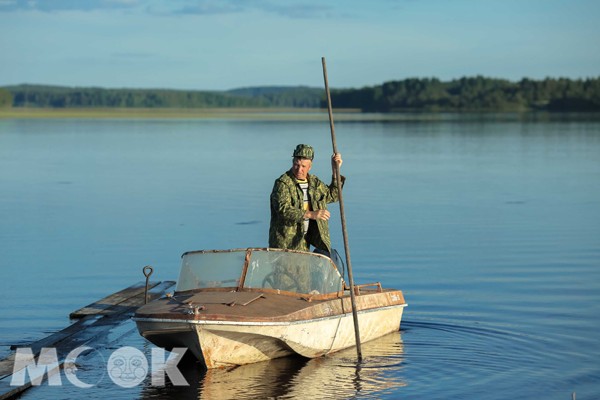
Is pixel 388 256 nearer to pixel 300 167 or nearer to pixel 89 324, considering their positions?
pixel 89 324

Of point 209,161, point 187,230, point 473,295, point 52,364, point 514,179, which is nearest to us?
point 52,364

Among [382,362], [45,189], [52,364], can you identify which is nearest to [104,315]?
[52,364]

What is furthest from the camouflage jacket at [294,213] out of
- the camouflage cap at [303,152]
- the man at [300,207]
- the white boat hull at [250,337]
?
the white boat hull at [250,337]

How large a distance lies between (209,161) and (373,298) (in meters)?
38.9

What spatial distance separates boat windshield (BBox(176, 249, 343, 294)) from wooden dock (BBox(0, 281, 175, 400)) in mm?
1757

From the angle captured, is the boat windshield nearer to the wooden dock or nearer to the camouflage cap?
the camouflage cap

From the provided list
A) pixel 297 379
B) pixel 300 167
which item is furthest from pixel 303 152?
pixel 297 379

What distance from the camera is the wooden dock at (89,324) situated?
11.9m

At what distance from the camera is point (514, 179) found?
41500 mm

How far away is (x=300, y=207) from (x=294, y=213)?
365 millimetres

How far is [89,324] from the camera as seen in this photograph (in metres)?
15.0

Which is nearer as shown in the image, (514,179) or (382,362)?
(382,362)

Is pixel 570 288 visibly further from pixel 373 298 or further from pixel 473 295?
pixel 373 298

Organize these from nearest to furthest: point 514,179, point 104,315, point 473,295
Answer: point 104,315, point 473,295, point 514,179
